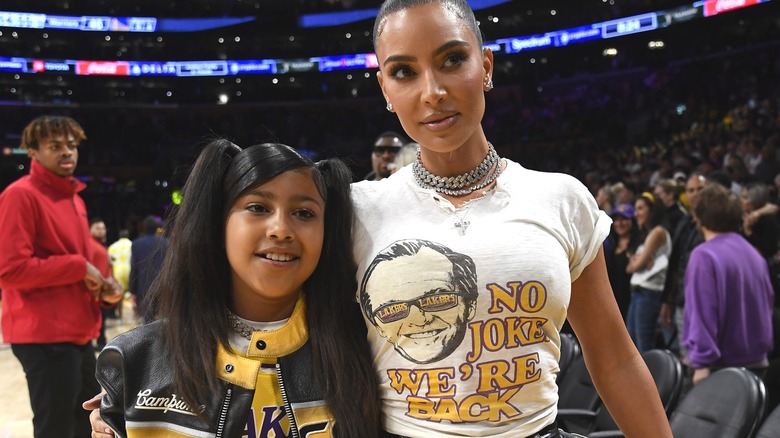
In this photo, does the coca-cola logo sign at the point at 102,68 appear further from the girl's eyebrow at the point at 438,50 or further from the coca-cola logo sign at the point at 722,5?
the girl's eyebrow at the point at 438,50

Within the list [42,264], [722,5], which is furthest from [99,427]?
[722,5]

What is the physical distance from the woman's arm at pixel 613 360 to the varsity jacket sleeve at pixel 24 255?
7.73ft

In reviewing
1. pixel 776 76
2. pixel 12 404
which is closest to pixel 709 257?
pixel 12 404

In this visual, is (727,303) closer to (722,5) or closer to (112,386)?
(112,386)

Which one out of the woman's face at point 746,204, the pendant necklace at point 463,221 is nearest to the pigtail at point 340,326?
the pendant necklace at point 463,221

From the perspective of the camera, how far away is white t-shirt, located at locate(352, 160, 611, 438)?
1.34m

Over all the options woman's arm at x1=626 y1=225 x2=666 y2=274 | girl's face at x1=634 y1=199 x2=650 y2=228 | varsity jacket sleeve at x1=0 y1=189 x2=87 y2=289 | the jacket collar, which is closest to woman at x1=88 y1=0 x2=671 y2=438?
varsity jacket sleeve at x1=0 y1=189 x2=87 y2=289

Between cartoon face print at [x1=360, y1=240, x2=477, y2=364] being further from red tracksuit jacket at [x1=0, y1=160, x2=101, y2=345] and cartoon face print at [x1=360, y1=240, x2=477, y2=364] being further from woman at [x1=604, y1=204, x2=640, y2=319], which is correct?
woman at [x1=604, y1=204, x2=640, y2=319]

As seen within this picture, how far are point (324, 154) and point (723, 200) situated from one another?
268 cm

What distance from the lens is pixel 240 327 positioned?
5.06ft

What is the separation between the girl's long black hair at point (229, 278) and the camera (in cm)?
144

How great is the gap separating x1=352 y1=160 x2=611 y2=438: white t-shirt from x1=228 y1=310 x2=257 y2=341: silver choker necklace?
0.27 meters

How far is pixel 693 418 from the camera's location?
271cm

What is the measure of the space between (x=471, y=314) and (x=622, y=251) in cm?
463
